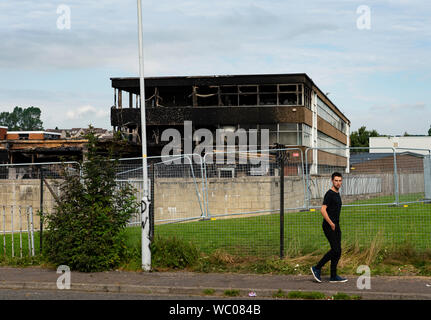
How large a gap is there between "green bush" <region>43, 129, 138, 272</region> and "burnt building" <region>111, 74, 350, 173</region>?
35494mm

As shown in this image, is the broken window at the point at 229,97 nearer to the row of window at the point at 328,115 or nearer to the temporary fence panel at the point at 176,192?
the row of window at the point at 328,115

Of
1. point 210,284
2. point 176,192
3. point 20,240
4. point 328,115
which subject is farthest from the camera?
point 328,115

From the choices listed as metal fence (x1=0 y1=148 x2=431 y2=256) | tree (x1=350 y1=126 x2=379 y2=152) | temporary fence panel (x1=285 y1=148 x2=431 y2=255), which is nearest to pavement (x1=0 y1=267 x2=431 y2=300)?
metal fence (x1=0 y1=148 x2=431 y2=256)

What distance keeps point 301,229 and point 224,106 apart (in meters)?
33.8

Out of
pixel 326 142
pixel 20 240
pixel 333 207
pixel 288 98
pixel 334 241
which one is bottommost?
pixel 20 240

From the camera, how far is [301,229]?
16.2 metres

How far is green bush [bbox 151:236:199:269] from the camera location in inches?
468

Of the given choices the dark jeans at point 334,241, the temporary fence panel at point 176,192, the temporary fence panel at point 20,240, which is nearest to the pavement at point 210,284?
the dark jeans at point 334,241

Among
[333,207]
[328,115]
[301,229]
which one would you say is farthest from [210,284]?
[328,115]

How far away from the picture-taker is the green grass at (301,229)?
1368cm

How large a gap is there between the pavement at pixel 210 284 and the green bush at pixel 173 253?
367 millimetres

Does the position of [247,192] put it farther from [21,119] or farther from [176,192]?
[21,119]

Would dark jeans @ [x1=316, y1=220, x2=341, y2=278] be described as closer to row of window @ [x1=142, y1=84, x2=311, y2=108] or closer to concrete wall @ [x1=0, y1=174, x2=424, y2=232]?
concrete wall @ [x1=0, y1=174, x2=424, y2=232]
